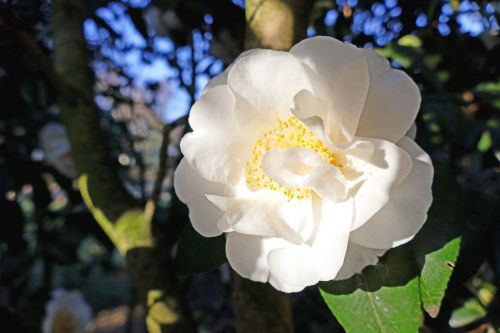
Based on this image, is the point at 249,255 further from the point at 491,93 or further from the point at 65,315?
the point at 65,315

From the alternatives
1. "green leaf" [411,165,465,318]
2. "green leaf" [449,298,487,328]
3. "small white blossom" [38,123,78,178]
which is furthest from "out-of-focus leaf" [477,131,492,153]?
"small white blossom" [38,123,78,178]

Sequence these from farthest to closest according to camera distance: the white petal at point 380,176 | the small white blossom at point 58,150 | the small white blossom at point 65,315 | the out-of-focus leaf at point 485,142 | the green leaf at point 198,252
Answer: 1. the small white blossom at point 65,315
2. the small white blossom at point 58,150
3. the out-of-focus leaf at point 485,142
4. the green leaf at point 198,252
5. the white petal at point 380,176

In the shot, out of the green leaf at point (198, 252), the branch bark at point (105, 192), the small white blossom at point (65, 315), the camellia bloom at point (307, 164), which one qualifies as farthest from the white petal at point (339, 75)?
the small white blossom at point (65, 315)

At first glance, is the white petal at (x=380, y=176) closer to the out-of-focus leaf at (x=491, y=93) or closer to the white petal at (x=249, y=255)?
the white petal at (x=249, y=255)

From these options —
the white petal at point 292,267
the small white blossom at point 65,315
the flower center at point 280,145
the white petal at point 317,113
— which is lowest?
the small white blossom at point 65,315

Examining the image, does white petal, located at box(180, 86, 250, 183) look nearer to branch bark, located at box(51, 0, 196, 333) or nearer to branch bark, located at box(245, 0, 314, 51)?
branch bark, located at box(245, 0, 314, 51)

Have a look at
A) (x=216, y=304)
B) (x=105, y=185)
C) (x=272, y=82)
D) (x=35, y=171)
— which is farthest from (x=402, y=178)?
(x=216, y=304)

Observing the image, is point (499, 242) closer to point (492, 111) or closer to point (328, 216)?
point (328, 216)
